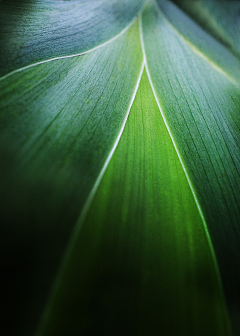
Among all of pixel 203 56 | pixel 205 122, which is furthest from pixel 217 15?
pixel 205 122

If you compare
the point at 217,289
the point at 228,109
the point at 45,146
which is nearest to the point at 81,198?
the point at 45,146

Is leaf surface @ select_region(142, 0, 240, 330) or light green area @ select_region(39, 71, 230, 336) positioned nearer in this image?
light green area @ select_region(39, 71, 230, 336)

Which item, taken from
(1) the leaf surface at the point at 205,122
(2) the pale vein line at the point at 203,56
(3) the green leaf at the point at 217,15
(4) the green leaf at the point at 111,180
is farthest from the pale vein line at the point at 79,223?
(3) the green leaf at the point at 217,15

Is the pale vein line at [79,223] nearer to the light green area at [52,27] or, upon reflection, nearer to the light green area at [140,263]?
the light green area at [140,263]

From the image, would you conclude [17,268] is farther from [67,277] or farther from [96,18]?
[96,18]

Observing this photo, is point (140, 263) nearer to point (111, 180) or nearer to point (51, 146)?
point (111, 180)

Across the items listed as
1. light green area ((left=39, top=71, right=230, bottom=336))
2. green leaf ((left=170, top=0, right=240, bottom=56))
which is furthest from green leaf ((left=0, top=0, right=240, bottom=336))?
green leaf ((left=170, top=0, right=240, bottom=56))

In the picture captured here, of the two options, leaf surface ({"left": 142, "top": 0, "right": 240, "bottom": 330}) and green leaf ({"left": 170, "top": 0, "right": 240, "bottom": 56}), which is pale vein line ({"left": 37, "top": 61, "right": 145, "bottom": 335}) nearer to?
leaf surface ({"left": 142, "top": 0, "right": 240, "bottom": 330})
